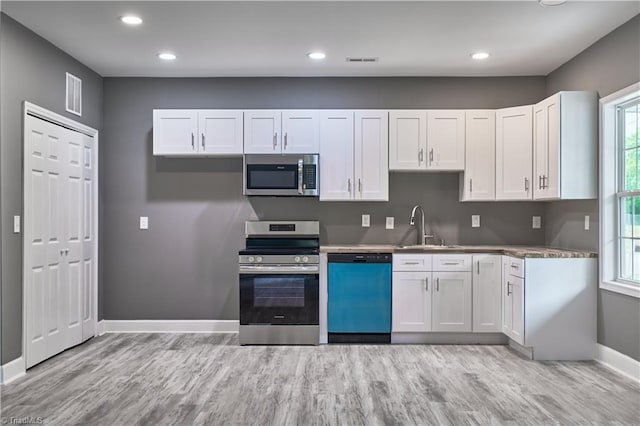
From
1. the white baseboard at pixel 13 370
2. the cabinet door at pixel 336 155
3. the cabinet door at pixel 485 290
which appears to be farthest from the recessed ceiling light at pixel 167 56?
the cabinet door at pixel 485 290

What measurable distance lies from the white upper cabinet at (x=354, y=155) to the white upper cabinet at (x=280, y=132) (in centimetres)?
11

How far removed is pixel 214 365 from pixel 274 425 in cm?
124

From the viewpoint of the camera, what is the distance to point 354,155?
451 cm

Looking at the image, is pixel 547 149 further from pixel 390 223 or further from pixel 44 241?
pixel 44 241

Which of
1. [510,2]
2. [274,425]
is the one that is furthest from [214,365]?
[510,2]

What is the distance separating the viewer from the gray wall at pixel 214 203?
4.78 m

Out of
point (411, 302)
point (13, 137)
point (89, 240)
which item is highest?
point (13, 137)

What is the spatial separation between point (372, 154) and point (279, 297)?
1.68 meters

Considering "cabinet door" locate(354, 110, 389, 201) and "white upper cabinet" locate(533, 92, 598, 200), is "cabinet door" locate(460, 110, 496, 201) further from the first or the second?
"cabinet door" locate(354, 110, 389, 201)

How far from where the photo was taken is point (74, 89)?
165 inches

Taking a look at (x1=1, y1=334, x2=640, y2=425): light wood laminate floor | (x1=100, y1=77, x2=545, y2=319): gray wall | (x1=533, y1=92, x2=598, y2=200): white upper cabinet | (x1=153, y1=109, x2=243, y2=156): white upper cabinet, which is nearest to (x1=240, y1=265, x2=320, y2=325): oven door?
(x1=1, y1=334, x2=640, y2=425): light wood laminate floor

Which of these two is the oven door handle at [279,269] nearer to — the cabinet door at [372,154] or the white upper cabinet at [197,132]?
the cabinet door at [372,154]

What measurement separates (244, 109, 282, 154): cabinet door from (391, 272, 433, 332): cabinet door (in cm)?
176

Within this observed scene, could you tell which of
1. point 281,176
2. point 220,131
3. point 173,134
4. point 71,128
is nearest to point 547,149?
point 281,176
